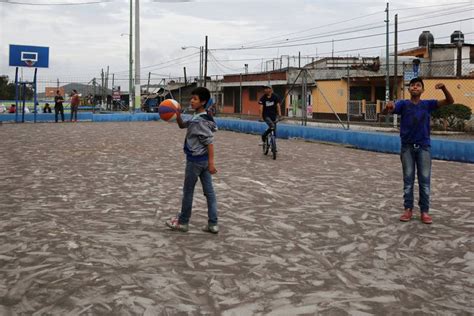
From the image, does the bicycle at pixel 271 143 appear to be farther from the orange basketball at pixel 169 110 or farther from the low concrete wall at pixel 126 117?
the low concrete wall at pixel 126 117

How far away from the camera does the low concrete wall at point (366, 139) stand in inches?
507

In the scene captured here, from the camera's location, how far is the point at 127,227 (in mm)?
5828

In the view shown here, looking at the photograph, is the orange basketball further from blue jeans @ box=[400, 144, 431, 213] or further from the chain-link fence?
the chain-link fence

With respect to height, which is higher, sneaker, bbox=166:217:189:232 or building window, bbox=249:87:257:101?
building window, bbox=249:87:257:101

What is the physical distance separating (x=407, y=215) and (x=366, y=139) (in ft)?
32.9

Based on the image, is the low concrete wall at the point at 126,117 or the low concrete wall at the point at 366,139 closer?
the low concrete wall at the point at 366,139

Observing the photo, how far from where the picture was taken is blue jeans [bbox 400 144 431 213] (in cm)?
623

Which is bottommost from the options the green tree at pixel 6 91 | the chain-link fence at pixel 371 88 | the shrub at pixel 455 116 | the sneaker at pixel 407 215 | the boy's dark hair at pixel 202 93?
the sneaker at pixel 407 215

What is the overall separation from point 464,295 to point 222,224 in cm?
290

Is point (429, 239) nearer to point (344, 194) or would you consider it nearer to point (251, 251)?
point (251, 251)

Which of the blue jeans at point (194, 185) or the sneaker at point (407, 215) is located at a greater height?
the blue jeans at point (194, 185)

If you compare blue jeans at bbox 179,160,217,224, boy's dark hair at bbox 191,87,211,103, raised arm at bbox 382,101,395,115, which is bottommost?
blue jeans at bbox 179,160,217,224

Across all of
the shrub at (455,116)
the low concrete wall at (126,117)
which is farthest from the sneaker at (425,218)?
the low concrete wall at (126,117)

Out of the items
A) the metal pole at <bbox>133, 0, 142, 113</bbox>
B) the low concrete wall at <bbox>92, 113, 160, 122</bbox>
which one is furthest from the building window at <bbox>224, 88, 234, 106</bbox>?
the low concrete wall at <bbox>92, 113, 160, 122</bbox>
